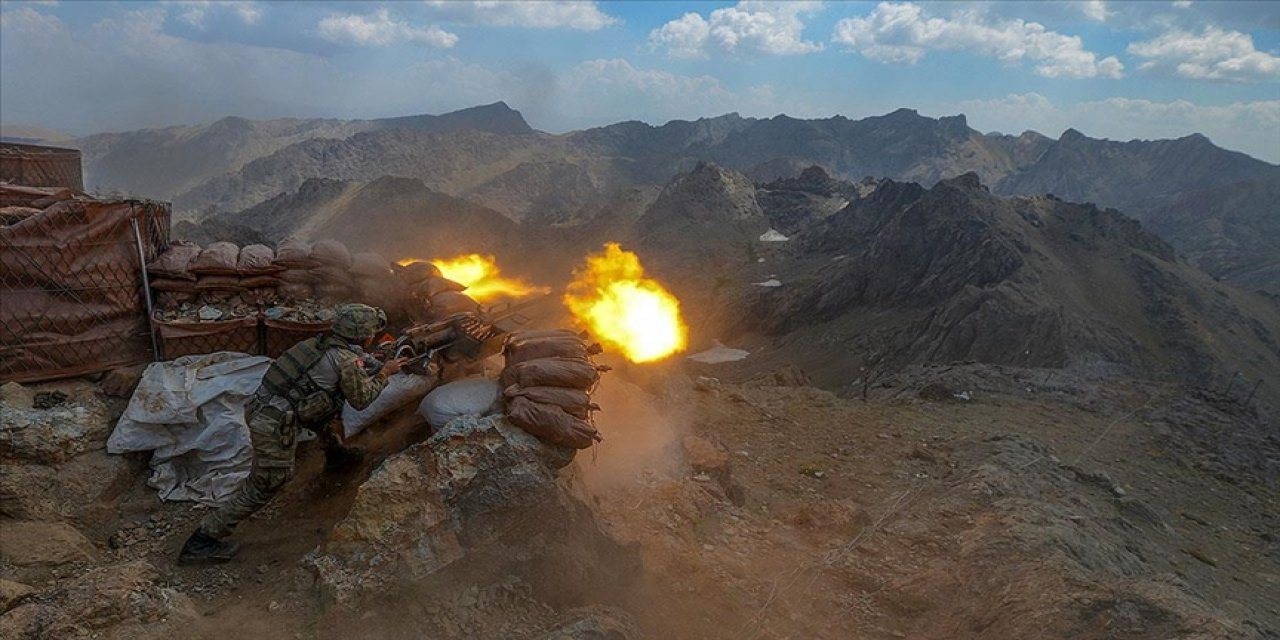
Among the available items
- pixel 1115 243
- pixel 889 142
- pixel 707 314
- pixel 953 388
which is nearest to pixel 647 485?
pixel 953 388

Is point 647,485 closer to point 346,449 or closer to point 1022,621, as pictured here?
point 346,449

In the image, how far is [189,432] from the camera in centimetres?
693

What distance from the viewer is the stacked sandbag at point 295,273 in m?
8.48

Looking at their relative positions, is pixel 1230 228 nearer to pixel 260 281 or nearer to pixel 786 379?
pixel 786 379

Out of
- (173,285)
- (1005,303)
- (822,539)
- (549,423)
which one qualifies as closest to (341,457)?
(549,423)

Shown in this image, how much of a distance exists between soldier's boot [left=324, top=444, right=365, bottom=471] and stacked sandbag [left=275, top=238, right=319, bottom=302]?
2.53m

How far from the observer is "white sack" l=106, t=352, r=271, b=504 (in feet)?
22.3

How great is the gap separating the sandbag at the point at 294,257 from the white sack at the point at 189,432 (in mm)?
1870

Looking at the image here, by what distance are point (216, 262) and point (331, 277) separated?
1266mm

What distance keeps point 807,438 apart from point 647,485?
5.04 m

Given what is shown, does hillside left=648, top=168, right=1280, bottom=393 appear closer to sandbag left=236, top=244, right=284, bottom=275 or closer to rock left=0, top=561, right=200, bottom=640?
sandbag left=236, top=244, right=284, bottom=275

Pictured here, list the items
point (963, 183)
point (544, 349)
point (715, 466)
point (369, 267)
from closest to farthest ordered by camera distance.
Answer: point (544, 349), point (369, 267), point (715, 466), point (963, 183)

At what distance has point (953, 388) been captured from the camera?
68.1 feet

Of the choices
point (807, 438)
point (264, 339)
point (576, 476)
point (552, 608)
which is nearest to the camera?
point (552, 608)
